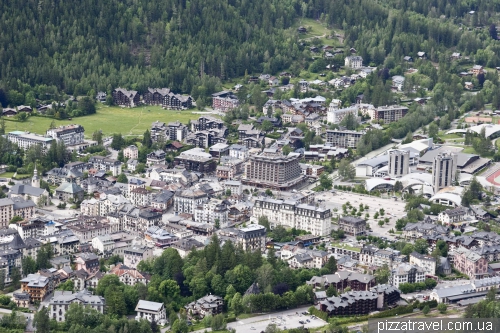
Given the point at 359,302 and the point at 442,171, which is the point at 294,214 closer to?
the point at 442,171

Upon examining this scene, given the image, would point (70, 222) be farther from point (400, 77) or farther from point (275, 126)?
point (400, 77)

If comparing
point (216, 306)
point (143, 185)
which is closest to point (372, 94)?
point (143, 185)

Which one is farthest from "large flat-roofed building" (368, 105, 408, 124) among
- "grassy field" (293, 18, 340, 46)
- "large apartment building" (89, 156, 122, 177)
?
"large apartment building" (89, 156, 122, 177)

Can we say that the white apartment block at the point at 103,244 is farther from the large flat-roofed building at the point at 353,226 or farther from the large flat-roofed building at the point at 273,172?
the large flat-roofed building at the point at 273,172

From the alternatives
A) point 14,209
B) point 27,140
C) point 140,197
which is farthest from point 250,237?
point 27,140

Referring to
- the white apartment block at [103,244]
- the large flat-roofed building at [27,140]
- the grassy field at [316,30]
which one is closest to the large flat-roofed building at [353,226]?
the white apartment block at [103,244]
